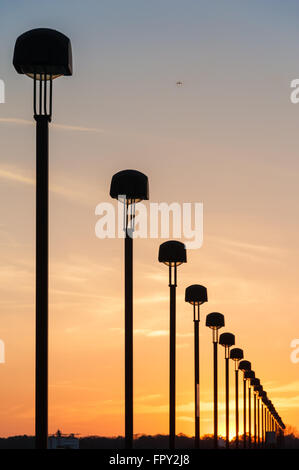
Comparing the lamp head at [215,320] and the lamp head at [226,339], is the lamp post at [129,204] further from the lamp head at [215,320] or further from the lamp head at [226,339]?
the lamp head at [226,339]

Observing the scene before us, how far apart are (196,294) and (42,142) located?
22.6m

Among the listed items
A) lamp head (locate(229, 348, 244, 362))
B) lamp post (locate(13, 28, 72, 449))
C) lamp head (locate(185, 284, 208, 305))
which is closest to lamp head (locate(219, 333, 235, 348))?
lamp head (locate(229, 348, 244, 362))

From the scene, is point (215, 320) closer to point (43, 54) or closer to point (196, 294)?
point (196, 294)

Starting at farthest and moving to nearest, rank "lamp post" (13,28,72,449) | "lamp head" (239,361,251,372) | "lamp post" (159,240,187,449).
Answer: "lamp head" (239,361,251,372) → "lamp post" (159,240,187,449) → "lamp post" (13,28,72,449)

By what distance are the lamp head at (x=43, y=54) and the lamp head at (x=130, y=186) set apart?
21.1 feet

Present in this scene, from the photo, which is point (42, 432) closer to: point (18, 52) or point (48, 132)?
point (48, 132)

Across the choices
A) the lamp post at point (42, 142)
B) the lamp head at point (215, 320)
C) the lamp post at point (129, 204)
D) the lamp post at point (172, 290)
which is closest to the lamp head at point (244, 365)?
the lamp head at point (215, 320)

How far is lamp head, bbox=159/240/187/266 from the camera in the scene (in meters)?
31.5

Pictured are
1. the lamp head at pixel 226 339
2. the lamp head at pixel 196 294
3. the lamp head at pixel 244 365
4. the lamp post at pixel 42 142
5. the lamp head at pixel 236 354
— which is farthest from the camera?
the lamp head at pixel 244 365

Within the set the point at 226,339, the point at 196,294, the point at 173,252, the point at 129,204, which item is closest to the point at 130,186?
the point at 129,204

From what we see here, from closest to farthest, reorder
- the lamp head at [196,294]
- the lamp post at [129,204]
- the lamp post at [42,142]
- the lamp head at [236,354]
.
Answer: the lamp post at [42,142] → the lamp post at [129,204] → the lamp head at [196,294] → the lamp head at [236,354]

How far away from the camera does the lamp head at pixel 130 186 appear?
23422 mm

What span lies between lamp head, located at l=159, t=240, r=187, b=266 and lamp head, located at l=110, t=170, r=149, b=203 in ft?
25.9

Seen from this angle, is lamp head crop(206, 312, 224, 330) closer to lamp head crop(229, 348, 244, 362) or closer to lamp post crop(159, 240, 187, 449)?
lamp post crop(159, 240, 187, 449)
